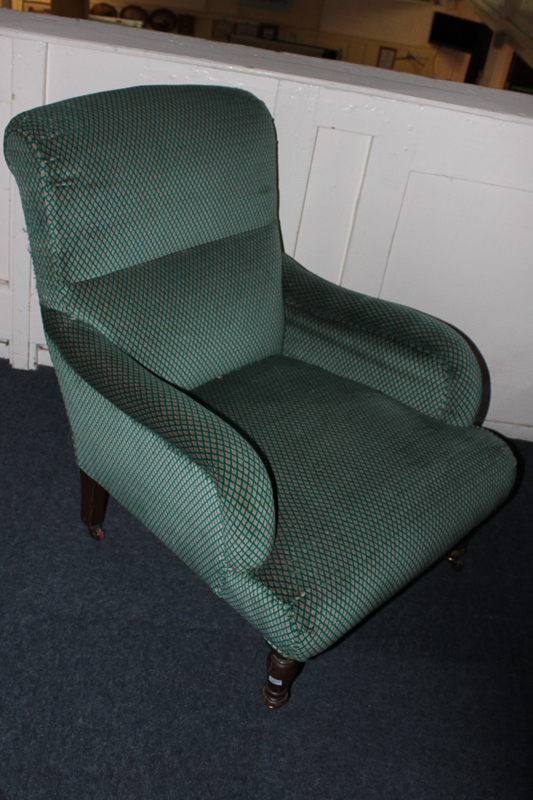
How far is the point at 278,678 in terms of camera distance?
3.62ft

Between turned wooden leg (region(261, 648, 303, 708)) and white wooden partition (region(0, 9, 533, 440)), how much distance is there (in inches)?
41.5

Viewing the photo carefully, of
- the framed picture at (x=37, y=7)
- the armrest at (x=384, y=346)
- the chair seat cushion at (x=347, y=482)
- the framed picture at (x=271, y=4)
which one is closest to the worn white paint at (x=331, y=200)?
the armrest at (x=384, y=346)

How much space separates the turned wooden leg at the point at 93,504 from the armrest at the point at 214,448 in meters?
0.39

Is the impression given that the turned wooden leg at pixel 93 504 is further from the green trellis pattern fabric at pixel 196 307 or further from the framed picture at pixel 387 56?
the framed picture at pixel 387 56

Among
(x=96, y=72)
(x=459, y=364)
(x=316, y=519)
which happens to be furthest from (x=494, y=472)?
(x=96, y=72)

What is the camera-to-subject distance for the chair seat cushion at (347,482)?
973 mm

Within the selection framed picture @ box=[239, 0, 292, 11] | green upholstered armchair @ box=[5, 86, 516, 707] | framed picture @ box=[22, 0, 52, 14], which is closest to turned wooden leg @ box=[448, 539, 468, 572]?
green upholstered armchair @ box=[5, 86, 516, 707]

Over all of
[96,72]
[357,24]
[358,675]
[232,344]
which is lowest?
[358,675]

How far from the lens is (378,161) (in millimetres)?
1615

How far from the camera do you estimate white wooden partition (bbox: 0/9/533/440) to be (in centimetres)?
150

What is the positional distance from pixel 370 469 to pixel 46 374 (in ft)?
3.75

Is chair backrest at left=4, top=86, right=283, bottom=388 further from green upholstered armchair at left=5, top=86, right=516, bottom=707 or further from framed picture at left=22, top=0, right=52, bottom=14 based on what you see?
framed picture at left=22, top=0, right=52, bottom=14

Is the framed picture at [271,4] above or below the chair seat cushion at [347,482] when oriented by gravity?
above

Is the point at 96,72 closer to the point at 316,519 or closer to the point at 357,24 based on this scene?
the point at 316,519
